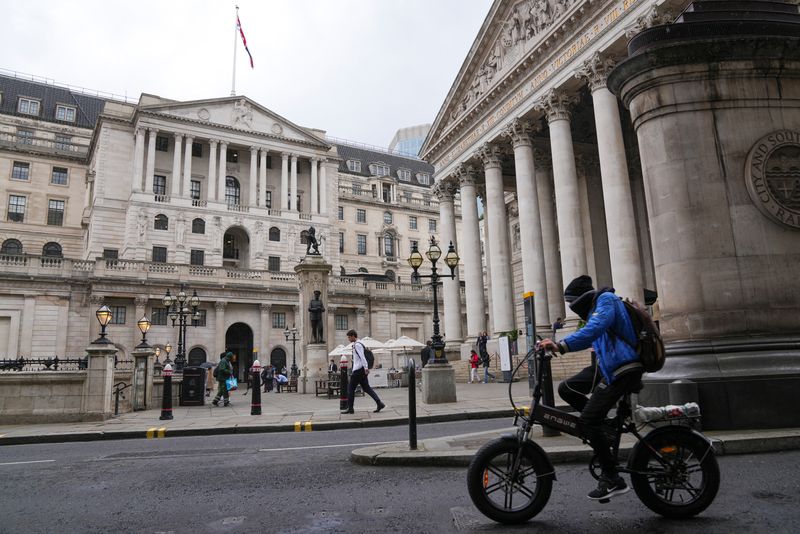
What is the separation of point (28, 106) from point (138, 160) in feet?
77.6

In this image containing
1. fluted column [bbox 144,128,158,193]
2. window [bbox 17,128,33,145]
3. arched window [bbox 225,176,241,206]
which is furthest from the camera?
window [bbox 17,128,33,145]

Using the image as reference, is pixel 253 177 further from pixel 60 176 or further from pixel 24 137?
pixel 24 137

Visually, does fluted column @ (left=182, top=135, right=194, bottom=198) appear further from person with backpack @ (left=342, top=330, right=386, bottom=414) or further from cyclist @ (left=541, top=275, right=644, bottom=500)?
cyclist @ (left=541, top=275, right=644, bottom=500)

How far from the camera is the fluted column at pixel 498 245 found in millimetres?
32219

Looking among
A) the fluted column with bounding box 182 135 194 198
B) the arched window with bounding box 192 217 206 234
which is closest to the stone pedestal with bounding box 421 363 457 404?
the arched window with bounding box 192 217 206 234

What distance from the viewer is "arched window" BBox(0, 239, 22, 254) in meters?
57.5

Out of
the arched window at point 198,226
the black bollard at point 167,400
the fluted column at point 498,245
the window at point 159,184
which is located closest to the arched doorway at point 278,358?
the arched window at point 198,226

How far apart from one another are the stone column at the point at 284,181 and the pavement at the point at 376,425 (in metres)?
41.4

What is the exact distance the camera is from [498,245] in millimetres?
33219

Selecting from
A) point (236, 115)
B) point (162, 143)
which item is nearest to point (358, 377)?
point (162, 143)

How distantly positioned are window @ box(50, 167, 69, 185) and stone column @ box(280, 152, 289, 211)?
24.9 meters

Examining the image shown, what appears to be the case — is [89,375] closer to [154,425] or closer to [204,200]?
[154,425]

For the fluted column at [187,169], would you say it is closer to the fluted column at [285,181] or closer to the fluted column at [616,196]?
the fluted column at [285,181]

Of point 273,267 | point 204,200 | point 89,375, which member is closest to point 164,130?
point 204,200
